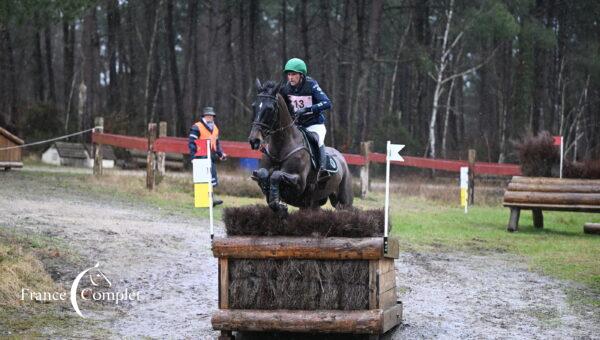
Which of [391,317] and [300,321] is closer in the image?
[300,321]

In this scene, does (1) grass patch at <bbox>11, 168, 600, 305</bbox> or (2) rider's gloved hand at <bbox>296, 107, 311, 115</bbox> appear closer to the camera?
(2) rider's gloved hand at <bbox>296, 107, 311, 115</bbox>

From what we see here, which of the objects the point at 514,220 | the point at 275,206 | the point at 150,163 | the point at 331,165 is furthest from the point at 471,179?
the point at 275,206

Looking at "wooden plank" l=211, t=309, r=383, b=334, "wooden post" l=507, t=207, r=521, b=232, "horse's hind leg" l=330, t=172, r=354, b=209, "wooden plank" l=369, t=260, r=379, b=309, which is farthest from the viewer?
"wooden post" l=507, t=207, r=521, b=232

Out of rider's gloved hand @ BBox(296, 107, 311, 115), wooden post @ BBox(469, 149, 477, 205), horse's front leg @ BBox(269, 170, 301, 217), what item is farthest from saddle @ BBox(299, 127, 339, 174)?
wooden post @ BBox(469, 149, 477, 205)

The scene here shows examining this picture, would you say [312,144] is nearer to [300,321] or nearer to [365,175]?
[300,321]

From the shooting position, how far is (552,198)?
20.5m

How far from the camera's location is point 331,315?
30.5 feet

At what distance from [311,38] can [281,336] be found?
60.2m

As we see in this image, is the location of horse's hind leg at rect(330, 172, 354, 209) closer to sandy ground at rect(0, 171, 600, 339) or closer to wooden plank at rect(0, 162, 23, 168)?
sandy ground at rect(0, 171, 600, 339)

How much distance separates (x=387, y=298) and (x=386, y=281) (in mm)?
184

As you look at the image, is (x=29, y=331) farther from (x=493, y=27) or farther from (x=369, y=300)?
(x=493, y=27)

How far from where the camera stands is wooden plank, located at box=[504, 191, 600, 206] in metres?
20.2

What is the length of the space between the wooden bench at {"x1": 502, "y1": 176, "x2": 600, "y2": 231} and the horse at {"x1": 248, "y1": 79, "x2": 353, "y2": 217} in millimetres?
10324

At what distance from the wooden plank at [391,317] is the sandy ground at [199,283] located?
0.14 m
